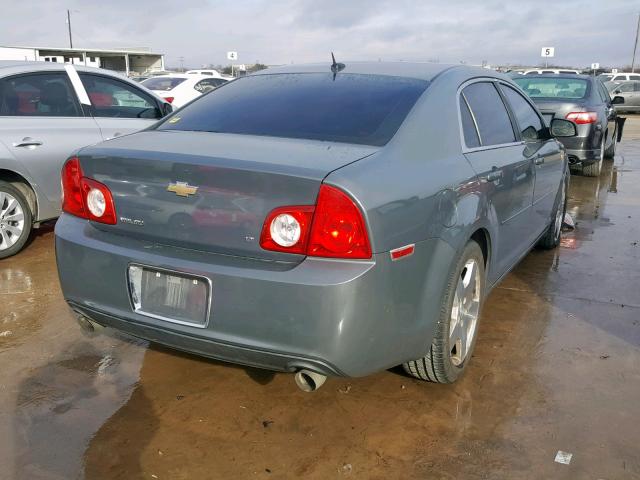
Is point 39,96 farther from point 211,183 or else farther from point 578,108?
A: point 578,108

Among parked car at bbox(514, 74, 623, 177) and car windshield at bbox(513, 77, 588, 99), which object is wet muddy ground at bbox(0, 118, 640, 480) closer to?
parked car at bbox(514, 74, 623, 177)

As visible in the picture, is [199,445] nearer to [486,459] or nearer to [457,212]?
[486,459]

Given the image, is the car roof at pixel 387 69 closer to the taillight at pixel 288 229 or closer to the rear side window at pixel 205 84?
the taillight at pixel 288 229

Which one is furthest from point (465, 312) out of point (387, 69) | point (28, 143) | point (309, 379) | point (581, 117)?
point (581, 117)

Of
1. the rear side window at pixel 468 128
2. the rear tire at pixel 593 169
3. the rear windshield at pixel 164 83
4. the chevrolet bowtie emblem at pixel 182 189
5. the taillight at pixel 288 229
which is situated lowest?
the rear tire at pixel 593 169

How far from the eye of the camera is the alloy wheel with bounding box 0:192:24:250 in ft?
16.9

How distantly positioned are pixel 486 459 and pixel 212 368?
4.94 feet

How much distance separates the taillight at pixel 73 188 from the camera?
2.83 m

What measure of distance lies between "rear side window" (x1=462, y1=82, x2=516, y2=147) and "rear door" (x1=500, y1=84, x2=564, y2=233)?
0.19 meters

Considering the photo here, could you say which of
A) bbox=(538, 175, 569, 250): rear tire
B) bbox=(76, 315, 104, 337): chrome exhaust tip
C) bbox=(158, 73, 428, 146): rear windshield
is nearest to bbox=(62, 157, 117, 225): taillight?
bbox=(76, 315, 104, 337): chrome exhaust tip

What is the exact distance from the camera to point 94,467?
2490 millimetres

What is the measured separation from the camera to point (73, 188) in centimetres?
287

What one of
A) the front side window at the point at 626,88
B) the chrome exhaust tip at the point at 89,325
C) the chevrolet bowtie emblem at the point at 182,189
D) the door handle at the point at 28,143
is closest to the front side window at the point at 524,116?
the chevrolet bowtie emblem at the point at 182,189

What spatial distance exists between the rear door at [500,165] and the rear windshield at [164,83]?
11.5 meters
